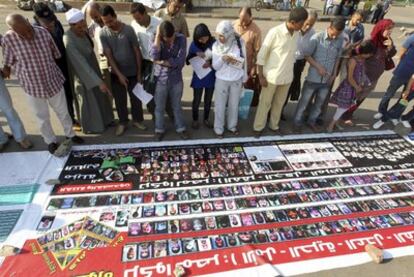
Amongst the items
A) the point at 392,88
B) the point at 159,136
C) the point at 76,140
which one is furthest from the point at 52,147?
the point at 392,88

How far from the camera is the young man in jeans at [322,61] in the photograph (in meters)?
3.53

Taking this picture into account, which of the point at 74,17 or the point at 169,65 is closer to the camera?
the point at 74,17

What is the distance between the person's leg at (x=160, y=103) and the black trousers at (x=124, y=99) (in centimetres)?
41

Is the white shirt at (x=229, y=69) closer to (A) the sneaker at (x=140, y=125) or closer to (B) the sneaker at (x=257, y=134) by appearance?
(B) the sneaker at (x=257, y=134)

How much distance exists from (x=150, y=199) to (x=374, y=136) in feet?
11.1

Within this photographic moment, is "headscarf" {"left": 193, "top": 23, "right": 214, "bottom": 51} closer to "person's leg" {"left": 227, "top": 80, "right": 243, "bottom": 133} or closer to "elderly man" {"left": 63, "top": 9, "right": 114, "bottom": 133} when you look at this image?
"person's leg" {"left": 227, "top": 80, "right": 243, "bottom": 133}

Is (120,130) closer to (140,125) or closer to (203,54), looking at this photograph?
(140,125)

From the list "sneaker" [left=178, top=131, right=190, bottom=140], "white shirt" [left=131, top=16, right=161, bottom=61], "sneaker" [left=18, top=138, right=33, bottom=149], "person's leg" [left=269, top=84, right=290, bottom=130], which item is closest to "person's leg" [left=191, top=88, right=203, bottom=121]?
"sneaker" [left=178, top=131, right=190, bottom=140]

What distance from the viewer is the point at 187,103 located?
4.97 meters

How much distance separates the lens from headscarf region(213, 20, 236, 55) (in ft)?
10.5

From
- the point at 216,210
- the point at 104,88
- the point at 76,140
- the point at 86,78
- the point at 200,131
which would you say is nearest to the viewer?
the point at 216,210

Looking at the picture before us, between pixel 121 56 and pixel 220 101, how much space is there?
131 centimetres

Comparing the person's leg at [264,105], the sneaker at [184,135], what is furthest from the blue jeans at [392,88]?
the sneaker at [184,135]

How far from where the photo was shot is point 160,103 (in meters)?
3.61
